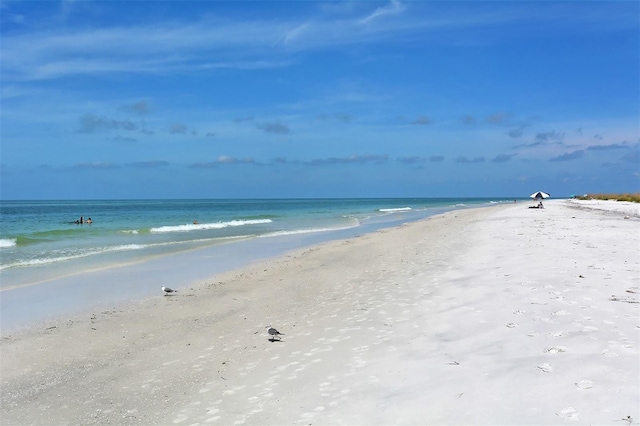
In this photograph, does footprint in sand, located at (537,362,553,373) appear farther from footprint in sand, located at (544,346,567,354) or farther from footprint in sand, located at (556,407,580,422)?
footprint in sand, located at (556,407,580,422)

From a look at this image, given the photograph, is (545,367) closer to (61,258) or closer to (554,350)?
(554,350)

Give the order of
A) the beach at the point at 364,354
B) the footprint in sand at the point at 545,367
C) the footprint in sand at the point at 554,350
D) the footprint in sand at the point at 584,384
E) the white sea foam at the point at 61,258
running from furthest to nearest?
the white sea foam at the point at 61,258 < the footprint in sand at the point at 554,350 < the footprint in sand at the point at 545,367 < the beach at the point at 364,354 < the footprint in sand at the point at 584,384

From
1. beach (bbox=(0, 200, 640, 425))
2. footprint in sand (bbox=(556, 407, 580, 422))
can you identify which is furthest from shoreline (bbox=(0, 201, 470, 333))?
footprint in sand (bbox=(556, 407, 580, 422))

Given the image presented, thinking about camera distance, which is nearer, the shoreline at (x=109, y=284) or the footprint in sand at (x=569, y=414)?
the footprint in sand at (x=569, y=414)

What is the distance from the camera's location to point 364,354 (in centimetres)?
661

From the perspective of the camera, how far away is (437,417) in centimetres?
438

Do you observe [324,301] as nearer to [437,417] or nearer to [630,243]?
[437,417]

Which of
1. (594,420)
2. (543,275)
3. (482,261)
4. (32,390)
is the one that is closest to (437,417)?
(594,420)

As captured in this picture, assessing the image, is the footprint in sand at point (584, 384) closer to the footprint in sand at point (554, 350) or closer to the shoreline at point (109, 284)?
the footprint in sand at point (554, 350)

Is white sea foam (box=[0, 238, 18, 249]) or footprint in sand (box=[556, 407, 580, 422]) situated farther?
white sea foam (box=[0, 238, 18, 249])

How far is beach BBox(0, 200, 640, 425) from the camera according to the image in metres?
4.64

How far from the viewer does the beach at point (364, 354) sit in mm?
4641

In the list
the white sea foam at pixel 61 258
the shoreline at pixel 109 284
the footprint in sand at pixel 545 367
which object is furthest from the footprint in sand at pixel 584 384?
the white sea foam at pixel 61 258

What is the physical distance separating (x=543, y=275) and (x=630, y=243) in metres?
6.06
